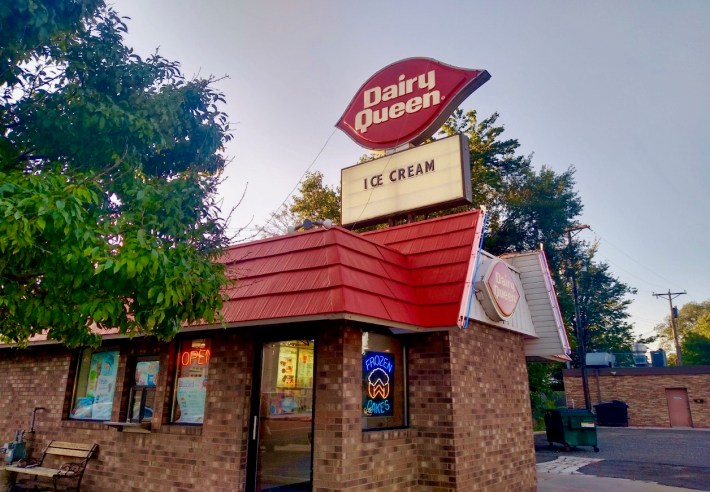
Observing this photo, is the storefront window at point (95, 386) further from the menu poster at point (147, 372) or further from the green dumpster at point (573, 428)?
the green dumpster at point (573, 428)

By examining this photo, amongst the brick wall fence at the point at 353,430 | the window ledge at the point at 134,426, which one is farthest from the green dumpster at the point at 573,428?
the window ledge at the point at 134,426

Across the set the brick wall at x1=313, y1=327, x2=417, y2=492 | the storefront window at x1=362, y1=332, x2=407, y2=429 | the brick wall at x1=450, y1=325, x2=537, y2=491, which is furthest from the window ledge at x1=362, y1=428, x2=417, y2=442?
the brick wall at x1=450, y1=325, x2=537, y2=491

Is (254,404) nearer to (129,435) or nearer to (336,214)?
(129,435)

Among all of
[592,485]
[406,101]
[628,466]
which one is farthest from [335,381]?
[628,466]

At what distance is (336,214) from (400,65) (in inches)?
567

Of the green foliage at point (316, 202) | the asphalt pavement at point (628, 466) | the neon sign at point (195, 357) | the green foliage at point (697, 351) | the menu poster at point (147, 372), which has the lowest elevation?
the asphalt pavement at point (628, 466)

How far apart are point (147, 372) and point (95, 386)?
1.66 metres

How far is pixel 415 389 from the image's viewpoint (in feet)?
24.7

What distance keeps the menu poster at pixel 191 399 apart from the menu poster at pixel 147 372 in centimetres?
81

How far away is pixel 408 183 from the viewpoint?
10594mm

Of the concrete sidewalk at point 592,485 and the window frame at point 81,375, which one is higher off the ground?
the window frame at point 81,375

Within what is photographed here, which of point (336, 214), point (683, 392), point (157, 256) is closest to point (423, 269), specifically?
point (157, 256)

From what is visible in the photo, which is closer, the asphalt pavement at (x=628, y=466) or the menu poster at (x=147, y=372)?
the menu poster at (x=147, y=372)

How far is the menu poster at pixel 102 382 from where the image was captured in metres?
9.32
